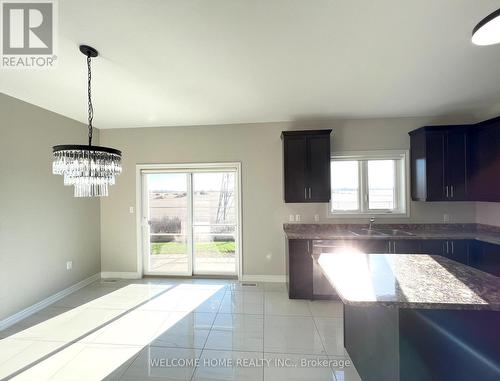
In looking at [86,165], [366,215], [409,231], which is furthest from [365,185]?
[86,165]

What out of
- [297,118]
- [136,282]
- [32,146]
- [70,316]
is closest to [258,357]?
[70,316]

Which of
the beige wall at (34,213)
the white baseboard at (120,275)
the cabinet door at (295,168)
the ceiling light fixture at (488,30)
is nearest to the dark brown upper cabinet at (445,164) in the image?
the cabinet door at (295,168)

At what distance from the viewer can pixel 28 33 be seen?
1.74 meters

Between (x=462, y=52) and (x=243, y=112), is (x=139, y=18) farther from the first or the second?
(x=462, y=52)

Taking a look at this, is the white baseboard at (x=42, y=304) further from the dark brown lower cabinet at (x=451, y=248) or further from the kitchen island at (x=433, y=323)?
the dark brown lower cabinet at (x=451, y=248)

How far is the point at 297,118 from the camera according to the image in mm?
3768

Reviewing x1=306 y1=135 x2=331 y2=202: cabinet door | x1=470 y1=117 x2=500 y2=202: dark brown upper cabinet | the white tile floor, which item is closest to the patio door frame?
the white tile floor

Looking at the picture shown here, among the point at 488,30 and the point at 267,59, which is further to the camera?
the point at 267,59

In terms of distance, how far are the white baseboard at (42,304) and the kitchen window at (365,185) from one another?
4.13 metres

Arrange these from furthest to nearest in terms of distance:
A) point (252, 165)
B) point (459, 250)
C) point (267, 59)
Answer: point (252, 165) < point (459, 250) < point (267, 59)

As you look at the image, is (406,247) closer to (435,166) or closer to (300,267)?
(435,166)

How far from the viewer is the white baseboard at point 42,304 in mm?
2674

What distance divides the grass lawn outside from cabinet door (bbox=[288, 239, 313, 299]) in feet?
4.16

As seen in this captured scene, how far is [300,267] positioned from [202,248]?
1822 mm
